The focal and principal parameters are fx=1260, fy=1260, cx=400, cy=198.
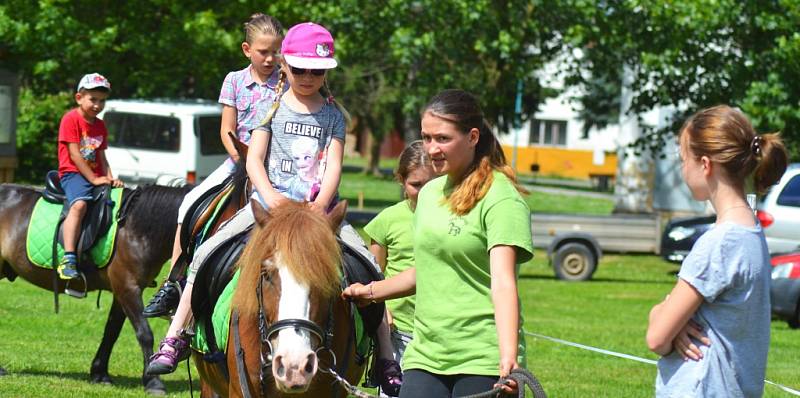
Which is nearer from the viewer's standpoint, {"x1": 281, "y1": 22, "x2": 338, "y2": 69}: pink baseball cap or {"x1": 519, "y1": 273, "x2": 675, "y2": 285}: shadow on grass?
{"x1": 281, "y1": 22, "x2": 338, "y2": 69}: pink baseball cap

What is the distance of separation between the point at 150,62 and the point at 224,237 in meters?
22.3

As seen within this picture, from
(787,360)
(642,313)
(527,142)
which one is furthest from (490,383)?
(527,142)

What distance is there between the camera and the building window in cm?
7344

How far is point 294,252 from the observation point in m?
5.42

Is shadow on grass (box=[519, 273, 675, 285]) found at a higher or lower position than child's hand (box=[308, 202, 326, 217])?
lower

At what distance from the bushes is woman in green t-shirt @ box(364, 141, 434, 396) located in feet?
91.3

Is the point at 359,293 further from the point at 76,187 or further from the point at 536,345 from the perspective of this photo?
the point at 536,345

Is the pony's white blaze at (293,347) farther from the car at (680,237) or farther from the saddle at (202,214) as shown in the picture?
the car at (680,237)

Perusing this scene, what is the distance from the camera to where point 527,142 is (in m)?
73.4

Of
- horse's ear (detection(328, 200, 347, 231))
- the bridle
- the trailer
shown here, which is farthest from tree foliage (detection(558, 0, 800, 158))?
the bridle

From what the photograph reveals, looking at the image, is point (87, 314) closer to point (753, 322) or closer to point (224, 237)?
point (224, 237)

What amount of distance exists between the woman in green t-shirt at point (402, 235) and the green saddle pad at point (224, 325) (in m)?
0.56

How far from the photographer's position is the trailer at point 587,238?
23.5 m

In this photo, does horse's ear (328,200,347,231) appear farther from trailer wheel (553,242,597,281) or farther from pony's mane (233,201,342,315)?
trailer wheel (553,242,597,281)
